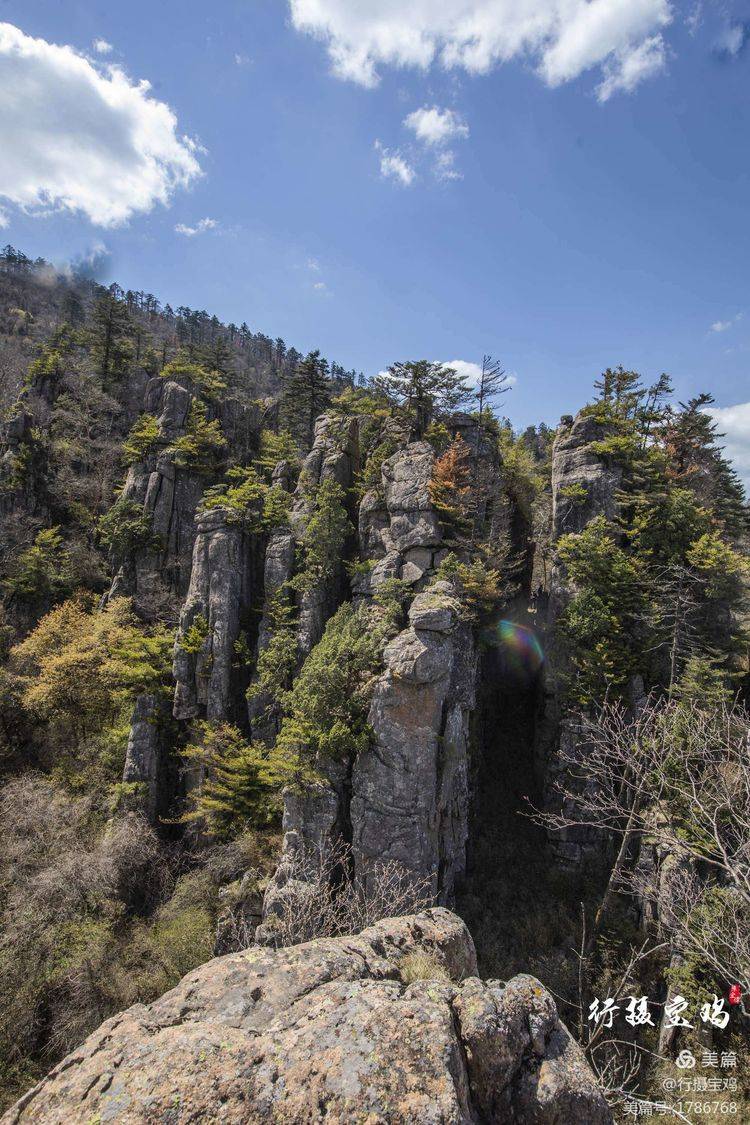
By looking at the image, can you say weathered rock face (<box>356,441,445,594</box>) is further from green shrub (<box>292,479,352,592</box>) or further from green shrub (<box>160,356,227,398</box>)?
green shrub (<box>160,356,227,398</box>)

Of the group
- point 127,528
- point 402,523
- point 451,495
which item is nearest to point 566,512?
point 451,495

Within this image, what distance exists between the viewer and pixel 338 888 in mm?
17594

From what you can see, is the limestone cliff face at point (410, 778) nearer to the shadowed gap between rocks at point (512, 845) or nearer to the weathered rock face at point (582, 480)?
the shadowed gap between rocks at point (512, 845)

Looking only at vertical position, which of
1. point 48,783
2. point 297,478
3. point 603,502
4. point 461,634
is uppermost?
point 297,478

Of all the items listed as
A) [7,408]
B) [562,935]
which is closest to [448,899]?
[562,935]

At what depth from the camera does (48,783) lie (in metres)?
22.8

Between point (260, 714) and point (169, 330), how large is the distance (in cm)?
10072

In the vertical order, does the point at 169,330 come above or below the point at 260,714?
above

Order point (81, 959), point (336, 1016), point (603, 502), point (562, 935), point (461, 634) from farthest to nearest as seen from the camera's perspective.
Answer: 1. point (603, 502)
2. point (461, 634)
3. point (562, 935)
4. point (81, 959)
5. point (336, 1016)

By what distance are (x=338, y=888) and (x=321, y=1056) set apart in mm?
15551

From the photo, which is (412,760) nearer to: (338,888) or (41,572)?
(338,888)

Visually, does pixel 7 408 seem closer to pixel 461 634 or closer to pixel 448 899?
pixel 461 634

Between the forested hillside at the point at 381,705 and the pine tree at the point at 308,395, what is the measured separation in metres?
5.17

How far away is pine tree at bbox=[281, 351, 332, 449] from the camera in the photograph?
37000 millimetres
